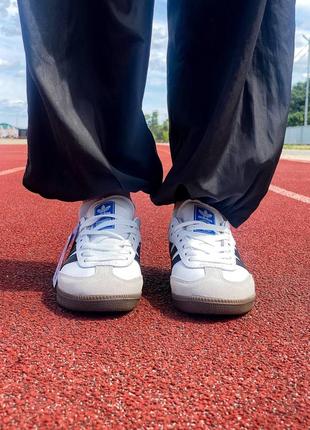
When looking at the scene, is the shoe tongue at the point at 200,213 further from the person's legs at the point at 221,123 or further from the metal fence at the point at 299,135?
the metal fence at the point at 299,135

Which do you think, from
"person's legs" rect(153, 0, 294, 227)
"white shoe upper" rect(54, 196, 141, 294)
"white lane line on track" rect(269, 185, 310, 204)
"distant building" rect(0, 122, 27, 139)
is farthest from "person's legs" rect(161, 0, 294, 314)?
"distant building" rect(0, 122, 27, 139)

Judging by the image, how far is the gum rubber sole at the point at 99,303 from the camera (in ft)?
3.54

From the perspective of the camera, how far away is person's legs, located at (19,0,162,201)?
1142 millimetres

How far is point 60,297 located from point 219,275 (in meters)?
0.36

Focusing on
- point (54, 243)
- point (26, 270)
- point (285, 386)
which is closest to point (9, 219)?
point (54, 243)

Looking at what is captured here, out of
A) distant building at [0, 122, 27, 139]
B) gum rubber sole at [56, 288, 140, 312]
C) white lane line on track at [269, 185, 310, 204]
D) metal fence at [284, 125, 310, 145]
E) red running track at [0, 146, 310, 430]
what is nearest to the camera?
red running track at [0, 146, 310, 430]

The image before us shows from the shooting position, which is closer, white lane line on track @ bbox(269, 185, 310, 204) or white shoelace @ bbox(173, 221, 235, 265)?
white shoelace @ bbox(173, 221, 235, 265)

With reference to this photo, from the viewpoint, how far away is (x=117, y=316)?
1.10 m

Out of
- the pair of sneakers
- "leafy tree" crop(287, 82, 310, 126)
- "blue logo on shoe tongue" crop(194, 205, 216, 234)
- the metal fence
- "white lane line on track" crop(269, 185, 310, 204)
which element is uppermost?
"blue logo on shoe tongue" crop(194, 205, 216, 234)

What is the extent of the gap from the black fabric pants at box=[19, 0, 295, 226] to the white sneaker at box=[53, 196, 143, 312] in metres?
0.06

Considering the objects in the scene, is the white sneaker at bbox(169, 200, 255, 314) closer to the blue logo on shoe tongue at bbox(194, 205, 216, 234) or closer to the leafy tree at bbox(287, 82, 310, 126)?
the blue logo on shoe tongue at bbox(194, 205, 216, 234)

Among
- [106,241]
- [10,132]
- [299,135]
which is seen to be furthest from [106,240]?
Answer: [10,132]

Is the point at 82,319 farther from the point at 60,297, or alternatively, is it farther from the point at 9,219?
the point at 9,219

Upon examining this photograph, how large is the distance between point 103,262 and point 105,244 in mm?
52
